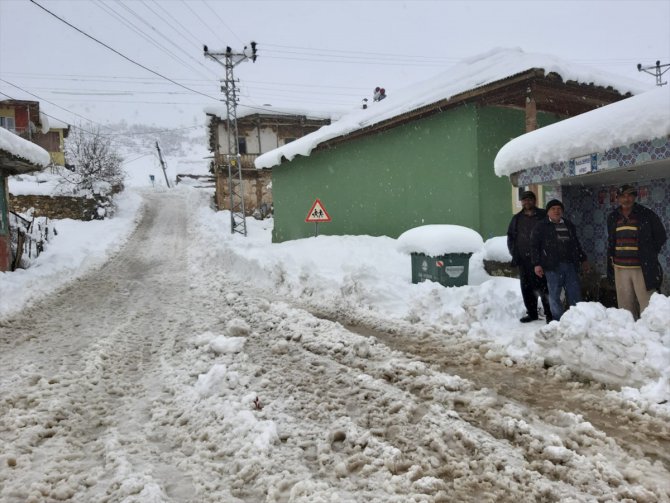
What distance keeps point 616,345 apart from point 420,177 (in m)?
7.97

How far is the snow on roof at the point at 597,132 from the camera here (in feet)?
13.2

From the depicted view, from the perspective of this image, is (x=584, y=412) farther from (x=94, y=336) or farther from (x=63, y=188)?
(x=63, y=188)

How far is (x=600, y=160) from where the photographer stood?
4625 mm

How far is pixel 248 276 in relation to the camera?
10.7 m

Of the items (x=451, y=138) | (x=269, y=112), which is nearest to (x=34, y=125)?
(x=269, y=112)

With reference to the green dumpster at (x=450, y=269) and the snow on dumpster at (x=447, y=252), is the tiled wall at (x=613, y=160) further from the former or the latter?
the green dumpster at (x=450, y=269)

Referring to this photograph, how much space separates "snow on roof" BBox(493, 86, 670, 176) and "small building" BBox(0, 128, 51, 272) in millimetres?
10237

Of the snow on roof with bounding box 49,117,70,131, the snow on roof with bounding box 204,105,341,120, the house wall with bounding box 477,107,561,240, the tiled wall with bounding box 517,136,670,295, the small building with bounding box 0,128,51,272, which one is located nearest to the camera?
the tiled wall with bounding box 517,136,670,295

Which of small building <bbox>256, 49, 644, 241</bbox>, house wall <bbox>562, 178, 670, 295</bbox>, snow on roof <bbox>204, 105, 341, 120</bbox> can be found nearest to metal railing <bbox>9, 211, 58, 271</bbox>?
small building <bbox>256, 49, 644, 241</bbox>

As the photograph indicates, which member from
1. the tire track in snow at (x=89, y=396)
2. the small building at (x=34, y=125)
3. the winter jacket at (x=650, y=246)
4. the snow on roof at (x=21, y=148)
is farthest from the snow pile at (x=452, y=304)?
the small building at (x=34, y=125)

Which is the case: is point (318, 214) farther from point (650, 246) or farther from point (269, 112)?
point (269, 112)

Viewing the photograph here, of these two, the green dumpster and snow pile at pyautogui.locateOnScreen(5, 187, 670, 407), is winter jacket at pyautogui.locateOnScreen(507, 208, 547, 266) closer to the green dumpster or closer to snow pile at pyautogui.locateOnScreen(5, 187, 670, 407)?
snow pile at pyautogui.locateOnScreen(5, 187, 670, 407)

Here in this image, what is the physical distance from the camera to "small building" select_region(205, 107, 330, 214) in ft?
101

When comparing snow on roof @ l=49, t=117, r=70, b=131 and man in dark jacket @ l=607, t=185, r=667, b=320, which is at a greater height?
snow on roof @ l=49, t=117, r=70, b=131
